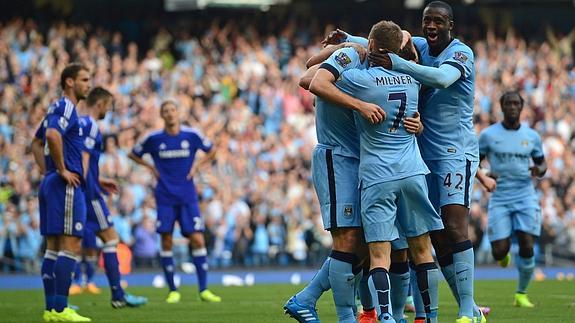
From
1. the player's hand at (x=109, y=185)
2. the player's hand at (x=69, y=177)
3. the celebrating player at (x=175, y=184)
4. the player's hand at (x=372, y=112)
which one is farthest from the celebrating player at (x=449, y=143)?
the celebrating player at (x=175, y=184)

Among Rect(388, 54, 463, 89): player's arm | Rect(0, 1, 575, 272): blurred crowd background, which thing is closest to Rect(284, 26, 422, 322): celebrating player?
Rect(388, 54, 463, 89): player's arm

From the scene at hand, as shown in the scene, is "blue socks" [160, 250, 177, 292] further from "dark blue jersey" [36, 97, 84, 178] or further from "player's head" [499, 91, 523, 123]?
"player's head" [499, 91, 523, 123]

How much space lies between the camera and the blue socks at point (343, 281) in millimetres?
9844

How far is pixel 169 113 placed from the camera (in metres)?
17.0

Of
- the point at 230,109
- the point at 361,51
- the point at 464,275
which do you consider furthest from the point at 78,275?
the point at 230,109

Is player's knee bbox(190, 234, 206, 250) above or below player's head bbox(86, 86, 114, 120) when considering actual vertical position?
below

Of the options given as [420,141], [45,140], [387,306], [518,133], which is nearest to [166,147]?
[45,140]

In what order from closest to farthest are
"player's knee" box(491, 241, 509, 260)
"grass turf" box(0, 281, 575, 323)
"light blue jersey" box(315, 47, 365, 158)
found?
1. "light blue jersey" box(315, 47, 365, 158)
2. "grass turf" box(0, 281, 575, 323)
3. "player's knee" box(491, 241, 509, 260)

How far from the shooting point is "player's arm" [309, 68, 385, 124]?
9.52 meters

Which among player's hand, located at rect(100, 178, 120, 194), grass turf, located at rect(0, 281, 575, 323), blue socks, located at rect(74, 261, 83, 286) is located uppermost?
player's hand, located at rect(100, 178, 120, 194)

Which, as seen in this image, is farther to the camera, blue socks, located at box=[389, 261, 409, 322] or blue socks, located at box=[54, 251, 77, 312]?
blue socks, located at box=[54, 251, 77, 312]

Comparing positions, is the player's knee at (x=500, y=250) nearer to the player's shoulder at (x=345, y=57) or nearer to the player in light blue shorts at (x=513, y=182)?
the player in light blue shorts at (x=513, y=182)

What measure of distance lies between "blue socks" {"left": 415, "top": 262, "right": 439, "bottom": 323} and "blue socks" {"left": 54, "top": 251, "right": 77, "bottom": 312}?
4.23 meters

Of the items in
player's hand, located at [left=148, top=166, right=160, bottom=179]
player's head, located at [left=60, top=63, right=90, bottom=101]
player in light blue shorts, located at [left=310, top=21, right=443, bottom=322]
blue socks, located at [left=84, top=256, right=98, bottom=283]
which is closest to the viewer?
player in light blue shorts, located at [left=310, top=21, right=443, bottom=322]
